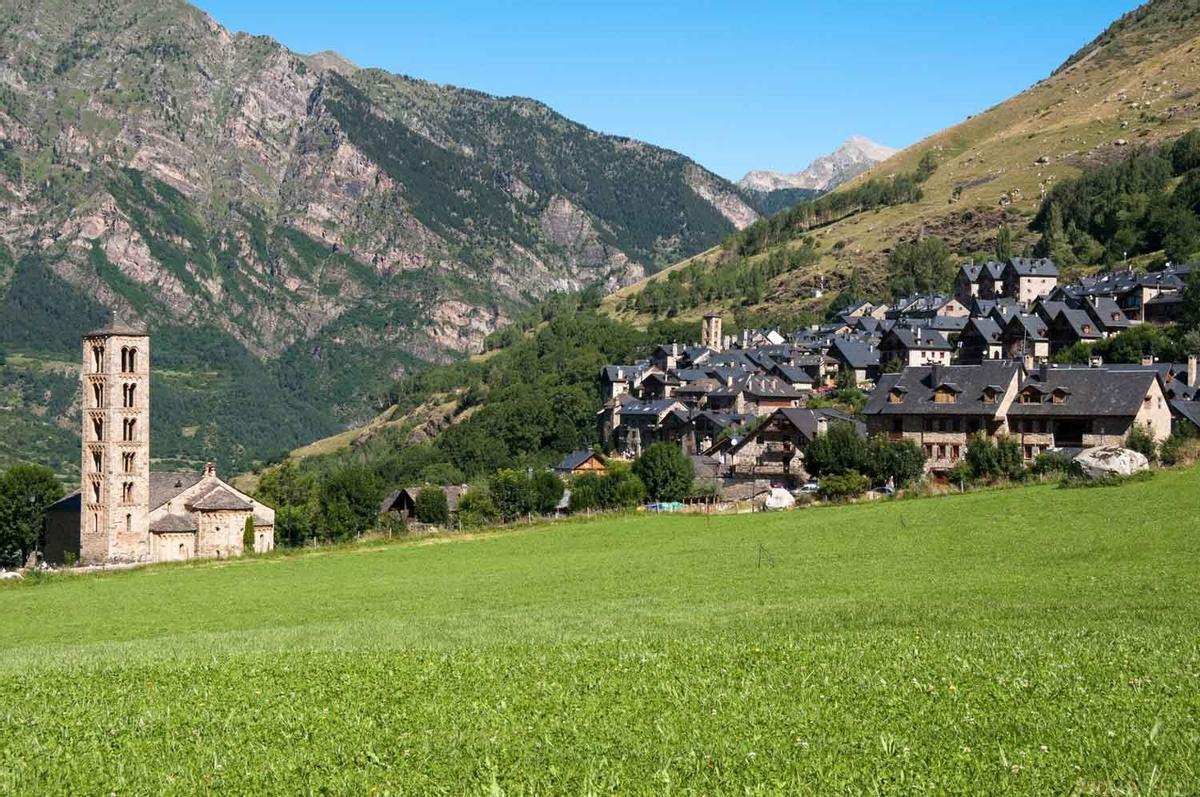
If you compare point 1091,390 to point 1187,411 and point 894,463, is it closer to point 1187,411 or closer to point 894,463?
point 1187,411

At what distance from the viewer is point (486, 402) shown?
18888 centimetres

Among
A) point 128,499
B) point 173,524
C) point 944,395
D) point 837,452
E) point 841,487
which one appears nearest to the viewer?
point 841,487

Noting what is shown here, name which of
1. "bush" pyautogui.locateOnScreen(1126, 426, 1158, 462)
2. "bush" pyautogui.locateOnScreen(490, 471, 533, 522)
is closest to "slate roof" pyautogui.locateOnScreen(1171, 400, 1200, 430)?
"bush" pyautogui.locateOnScreen(1126, 426, 1158, 462)

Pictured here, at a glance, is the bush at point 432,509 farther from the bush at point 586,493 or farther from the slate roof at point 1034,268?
the slate roof at point 1034,268

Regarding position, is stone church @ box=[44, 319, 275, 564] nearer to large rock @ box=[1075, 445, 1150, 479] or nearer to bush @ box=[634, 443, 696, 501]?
bush @ box=[634, 443, 696, 501]

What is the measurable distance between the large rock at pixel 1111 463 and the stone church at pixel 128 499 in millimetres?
53629

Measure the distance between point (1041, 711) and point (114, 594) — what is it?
4789 cm

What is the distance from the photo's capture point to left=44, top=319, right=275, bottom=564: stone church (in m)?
83.8

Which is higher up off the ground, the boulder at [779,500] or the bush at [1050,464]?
the bush at [1050,464]

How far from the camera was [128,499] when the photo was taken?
8456cm

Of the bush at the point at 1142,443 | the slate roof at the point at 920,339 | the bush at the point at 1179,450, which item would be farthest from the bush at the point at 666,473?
the slate roof at the point at 920,339

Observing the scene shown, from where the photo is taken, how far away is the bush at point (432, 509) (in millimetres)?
98000

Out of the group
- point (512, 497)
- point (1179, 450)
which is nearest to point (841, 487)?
point (1179, 450)

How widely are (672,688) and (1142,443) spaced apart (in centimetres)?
6294
